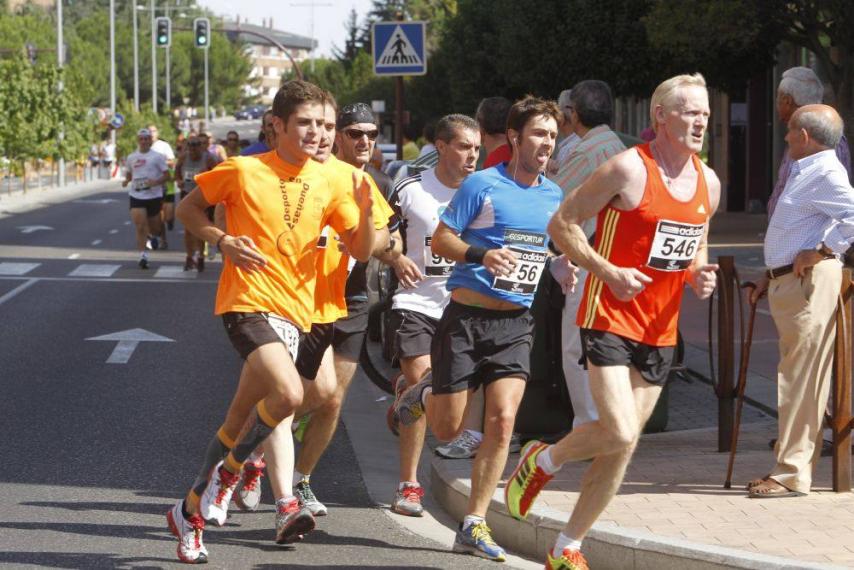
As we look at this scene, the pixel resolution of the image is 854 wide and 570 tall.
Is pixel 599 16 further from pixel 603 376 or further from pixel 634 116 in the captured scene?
pixel 603 376

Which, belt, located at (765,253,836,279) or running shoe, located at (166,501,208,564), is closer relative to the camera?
running shoe, located at (166,501,208,564)

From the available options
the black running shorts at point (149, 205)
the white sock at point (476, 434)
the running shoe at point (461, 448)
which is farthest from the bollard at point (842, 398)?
the black running shorts at point (149, 205)

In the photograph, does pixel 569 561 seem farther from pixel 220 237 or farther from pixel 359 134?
pixel 359 134

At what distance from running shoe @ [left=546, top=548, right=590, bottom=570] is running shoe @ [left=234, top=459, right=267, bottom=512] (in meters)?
2.01

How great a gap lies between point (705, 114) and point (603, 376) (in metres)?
1.02

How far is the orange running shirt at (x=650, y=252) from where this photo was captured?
6.14m

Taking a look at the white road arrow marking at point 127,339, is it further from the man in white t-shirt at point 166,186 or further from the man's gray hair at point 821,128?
the man in white t-shirt at point 166,186

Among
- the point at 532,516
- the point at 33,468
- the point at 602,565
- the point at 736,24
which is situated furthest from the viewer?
the point at 736,24

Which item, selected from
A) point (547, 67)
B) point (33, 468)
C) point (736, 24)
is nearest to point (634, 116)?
point (547, 67)

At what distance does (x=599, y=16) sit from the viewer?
35.5 meters

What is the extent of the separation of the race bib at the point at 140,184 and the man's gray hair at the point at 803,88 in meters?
15.7

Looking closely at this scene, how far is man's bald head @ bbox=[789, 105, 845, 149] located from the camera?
7.76 meters

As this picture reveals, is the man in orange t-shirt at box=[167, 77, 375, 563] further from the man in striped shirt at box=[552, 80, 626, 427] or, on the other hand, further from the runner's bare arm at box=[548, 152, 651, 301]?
the man in striped shirt at box=[552, 80, 626, 427]

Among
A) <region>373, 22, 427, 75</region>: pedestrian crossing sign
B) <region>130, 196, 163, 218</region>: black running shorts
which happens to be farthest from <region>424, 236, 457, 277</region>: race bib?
<region>130, 196, 163, 218</region>: black running shorts
